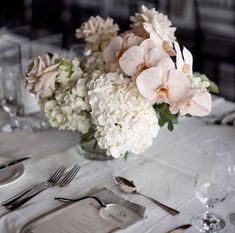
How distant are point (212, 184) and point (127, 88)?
0.27 meters

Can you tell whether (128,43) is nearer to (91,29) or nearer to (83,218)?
(91,29)

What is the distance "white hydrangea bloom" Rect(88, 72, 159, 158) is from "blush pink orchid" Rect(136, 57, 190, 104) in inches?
1.6

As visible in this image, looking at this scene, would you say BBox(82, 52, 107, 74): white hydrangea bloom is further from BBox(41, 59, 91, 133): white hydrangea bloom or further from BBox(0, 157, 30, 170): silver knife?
BBox(0, 157, 30, 170): silver knife

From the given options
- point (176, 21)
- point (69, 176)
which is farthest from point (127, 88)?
point (176, 21)

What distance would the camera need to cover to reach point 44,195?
95 centimetres

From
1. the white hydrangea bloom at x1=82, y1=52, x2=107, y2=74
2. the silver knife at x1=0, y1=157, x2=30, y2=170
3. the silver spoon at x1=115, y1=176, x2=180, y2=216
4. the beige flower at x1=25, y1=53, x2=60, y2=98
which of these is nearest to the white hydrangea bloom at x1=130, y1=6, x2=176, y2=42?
the white hydrangea bloom at x1=82, y1=52, x2=107, y2=74

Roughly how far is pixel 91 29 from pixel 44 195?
18.1 inches

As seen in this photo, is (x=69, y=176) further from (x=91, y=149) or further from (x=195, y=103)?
(x=195, y=103)

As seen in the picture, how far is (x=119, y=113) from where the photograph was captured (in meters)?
0.92

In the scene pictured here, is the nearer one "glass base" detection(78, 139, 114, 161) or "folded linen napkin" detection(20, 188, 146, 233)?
"folded linen napkin" detection(20, 188, 146, 233)

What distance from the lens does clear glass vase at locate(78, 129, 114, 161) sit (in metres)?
1.09

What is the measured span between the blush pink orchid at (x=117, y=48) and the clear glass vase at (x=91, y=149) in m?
0.20

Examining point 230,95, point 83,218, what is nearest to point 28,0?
point 230,95

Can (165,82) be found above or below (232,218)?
above
